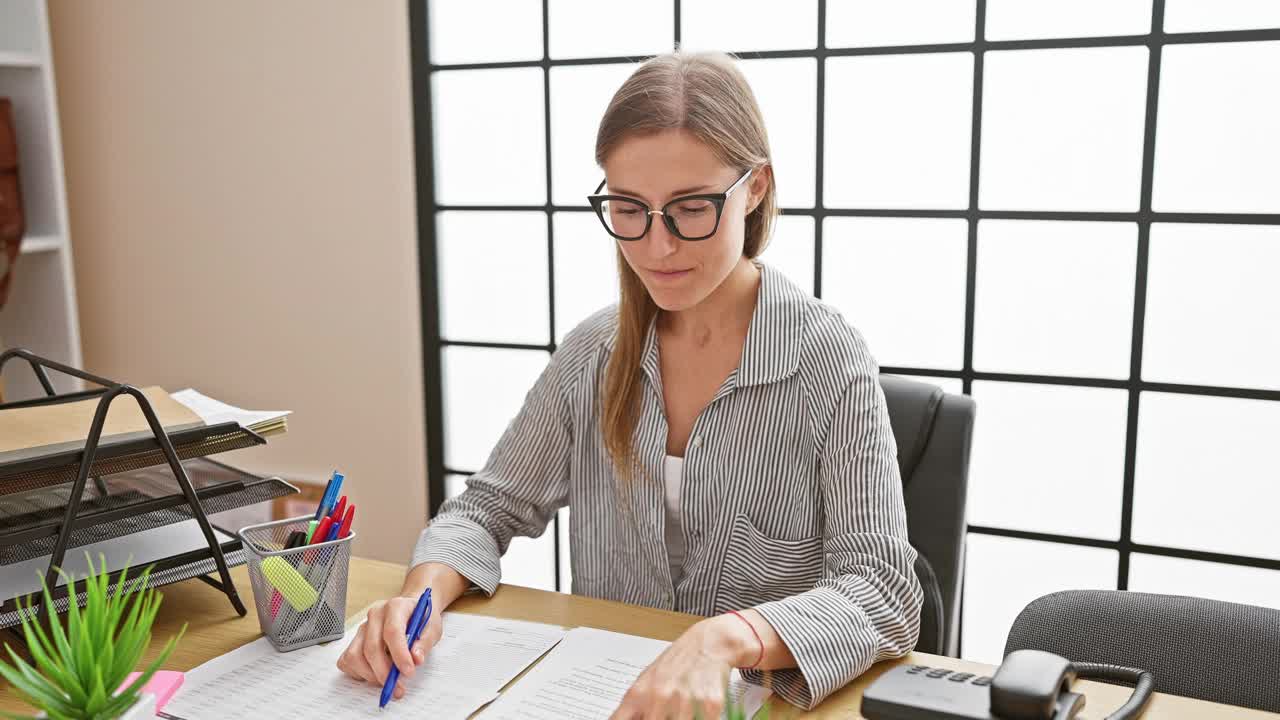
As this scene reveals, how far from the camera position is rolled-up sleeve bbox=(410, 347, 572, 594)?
4.54ft

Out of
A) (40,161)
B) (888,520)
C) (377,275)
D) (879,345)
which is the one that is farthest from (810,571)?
(40,161)

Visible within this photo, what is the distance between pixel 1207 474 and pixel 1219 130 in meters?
0.62

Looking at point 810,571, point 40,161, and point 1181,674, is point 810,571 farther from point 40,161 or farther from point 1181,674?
point 40,161

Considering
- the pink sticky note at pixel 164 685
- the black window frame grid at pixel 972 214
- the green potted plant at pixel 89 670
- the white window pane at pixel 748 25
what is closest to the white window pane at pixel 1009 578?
the black window frame grid at pixel 972 214

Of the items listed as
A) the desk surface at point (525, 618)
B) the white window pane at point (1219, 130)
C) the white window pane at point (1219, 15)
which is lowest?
the desk surface at point (525, 618)

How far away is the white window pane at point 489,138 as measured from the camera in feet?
7.98

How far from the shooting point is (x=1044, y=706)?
29.3 inches

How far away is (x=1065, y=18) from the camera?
1938 millimetres

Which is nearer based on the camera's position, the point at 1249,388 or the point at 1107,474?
the point at 1249,388

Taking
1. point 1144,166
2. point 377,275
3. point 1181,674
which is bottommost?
point 1181,674

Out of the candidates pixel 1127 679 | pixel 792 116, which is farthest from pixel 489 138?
pixel 1127 679

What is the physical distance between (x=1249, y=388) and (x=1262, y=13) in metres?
0.65

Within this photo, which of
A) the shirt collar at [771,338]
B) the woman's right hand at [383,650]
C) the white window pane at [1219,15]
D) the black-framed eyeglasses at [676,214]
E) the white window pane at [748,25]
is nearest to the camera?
the woman's right hand at [383,650]

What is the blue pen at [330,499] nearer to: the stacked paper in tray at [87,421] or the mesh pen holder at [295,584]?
the mesh pen holder at [295,584]
